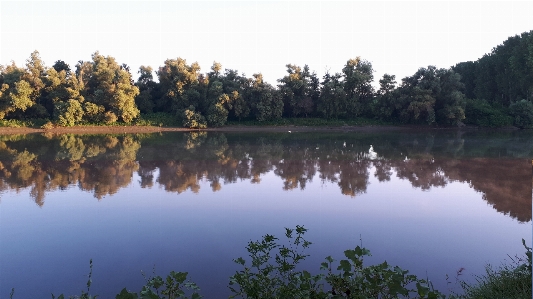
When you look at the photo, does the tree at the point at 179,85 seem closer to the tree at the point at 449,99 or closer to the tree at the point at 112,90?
the tree at the point at 112,90

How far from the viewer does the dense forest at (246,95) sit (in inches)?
1277

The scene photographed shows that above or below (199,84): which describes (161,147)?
below

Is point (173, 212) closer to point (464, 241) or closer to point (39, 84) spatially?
point (464, 241)

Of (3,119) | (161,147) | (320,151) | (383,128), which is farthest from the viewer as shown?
(383,128)

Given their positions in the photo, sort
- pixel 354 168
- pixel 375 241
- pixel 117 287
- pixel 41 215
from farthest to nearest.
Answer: pixel 354 168, pixel 41 215, pixel 375 241, pixel 117 287

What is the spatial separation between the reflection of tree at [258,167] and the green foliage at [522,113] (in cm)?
1617

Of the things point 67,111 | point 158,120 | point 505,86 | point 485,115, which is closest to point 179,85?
point 158,120

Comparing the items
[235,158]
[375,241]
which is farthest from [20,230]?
[235,158]

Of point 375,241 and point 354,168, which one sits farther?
point 354,168

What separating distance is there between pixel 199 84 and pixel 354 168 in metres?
24.8

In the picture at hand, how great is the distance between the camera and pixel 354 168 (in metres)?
14.1

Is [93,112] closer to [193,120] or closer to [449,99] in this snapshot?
[193,120]

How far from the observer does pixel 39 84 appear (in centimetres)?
3250


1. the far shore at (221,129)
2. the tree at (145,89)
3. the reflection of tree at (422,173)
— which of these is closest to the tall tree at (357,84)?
the far shore at (221,129)
